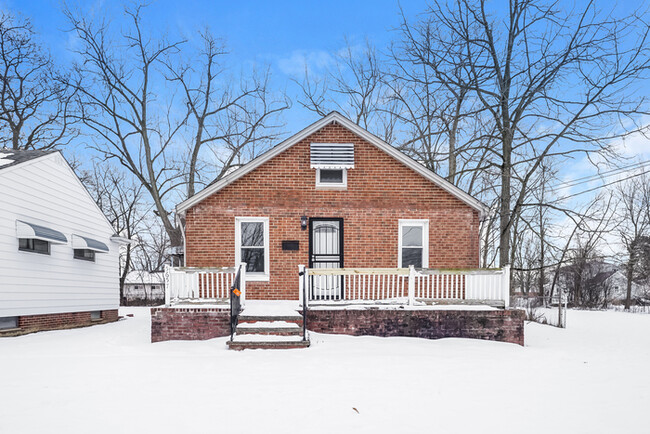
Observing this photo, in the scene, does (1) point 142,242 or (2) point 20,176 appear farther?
(1) point 142,242

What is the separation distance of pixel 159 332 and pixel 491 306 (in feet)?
23.0

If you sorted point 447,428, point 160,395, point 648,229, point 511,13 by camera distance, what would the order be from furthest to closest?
point 648,229 < point 511,13 < point 160,395 < point 447,428

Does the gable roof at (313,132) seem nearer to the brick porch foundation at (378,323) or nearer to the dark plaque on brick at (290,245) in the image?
the dark plaque on brick at (290,245)

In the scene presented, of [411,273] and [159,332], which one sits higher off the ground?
[411,273]

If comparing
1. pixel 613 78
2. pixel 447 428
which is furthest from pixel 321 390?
pixel 613 78

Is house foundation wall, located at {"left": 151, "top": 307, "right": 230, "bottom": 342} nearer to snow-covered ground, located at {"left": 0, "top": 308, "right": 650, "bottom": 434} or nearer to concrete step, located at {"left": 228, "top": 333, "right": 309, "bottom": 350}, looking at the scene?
snow-covered ground, located at {"left": 0, "top": 308, "right": 650, "bottom": 434}

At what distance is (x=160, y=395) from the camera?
4949 mm

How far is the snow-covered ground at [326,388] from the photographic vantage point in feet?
13.5

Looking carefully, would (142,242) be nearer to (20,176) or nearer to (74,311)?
(74,311)

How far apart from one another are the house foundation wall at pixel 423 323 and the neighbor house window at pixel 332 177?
11.7 feet

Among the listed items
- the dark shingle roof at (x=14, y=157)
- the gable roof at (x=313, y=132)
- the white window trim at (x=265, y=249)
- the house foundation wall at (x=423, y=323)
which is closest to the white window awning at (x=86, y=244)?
the dark shingle roof at (x=14, y=157)

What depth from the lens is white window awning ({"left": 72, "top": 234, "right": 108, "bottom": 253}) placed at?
1394 centimetres

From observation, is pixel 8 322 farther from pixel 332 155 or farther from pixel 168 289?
pixel 332 155

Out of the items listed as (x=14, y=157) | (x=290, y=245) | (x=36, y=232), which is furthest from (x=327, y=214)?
(x=14, y=157)
